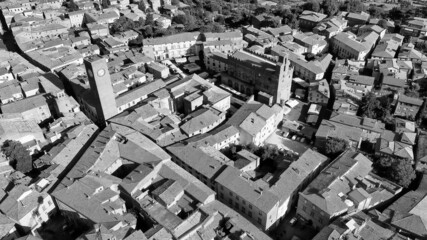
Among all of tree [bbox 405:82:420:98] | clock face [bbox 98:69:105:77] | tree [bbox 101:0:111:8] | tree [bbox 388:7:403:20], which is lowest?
tree [bbox 405:82:420:98]

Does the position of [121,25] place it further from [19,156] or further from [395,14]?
[395,14]

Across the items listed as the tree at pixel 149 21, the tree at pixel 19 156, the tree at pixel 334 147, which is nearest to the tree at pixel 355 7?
the tree at pixel 149 21

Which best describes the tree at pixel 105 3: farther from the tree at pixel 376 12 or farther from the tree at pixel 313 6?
the tree at pixel 376 12

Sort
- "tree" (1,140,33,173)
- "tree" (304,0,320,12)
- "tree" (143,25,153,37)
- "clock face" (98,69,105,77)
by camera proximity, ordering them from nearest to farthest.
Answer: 1. "tree" (1,140,33,173)
2. "clock face" (98,69,105,77)
3. "tree" (143,25,153,37)
4. "tree" (304,0,320,12)

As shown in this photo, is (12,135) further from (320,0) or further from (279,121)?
(320,0)

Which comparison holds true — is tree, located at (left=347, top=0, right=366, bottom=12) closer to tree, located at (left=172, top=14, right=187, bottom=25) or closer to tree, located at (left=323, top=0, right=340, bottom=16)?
tree, located at (left=323, top=0, right=340, bottom=16)

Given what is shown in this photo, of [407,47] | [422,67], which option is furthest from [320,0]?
[422,67]

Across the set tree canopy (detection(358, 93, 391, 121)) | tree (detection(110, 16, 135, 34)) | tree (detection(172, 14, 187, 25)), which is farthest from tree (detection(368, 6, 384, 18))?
tree (detection(110, 16, 135, 34))
